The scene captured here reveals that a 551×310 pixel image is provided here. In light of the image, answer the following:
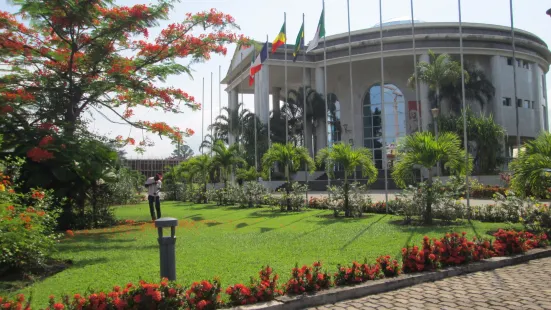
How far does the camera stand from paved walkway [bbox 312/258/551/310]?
15.5 ft

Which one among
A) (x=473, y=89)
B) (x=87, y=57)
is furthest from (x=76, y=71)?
(x=473, y=89)

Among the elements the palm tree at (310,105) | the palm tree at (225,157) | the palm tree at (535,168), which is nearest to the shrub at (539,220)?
the palm tree at (535,168)

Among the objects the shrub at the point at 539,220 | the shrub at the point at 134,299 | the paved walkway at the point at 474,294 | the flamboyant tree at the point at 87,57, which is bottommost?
the paved walkway at the point at 474,294

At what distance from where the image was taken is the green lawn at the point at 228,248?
6.01 metres

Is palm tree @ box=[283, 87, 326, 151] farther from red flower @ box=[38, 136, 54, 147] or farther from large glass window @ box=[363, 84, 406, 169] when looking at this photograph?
red flower @ box=[38, 136, 54, 147]

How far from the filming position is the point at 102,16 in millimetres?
10930

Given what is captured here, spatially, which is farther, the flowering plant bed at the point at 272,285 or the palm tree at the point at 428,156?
the palm tree at the point at 428,156

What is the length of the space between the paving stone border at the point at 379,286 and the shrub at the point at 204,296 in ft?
0.87

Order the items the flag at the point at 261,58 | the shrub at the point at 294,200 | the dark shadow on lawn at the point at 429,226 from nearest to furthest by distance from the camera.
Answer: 1. the dark shadow on lawn at the point at 429,226
2. the shrub at the point at 294,200
3. the flag at the point at 261,58

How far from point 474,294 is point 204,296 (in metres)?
3.20

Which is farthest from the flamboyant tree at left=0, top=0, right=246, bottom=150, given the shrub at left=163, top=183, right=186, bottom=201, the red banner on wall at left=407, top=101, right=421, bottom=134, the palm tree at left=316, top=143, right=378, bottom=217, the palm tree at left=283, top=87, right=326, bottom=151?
the red banner on wall at left=407, top=101, right=421, bottom=134

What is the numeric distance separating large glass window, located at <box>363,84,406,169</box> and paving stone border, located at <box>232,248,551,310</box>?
34.2 metres

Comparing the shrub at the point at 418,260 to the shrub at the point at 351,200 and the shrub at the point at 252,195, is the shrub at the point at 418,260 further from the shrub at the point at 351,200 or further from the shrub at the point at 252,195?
Answer: the shrub at the point at 252,195

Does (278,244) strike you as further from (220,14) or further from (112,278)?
(220,14)
